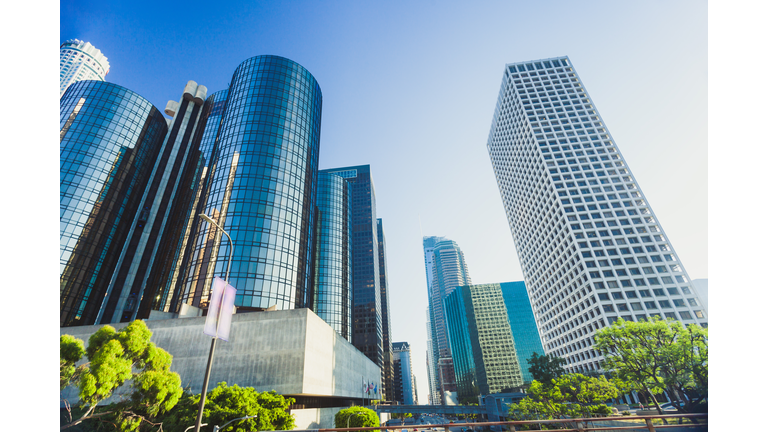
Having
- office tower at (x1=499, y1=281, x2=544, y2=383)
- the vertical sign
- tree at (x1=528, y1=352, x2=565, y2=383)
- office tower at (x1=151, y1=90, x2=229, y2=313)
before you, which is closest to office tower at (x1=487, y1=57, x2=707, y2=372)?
tree at (x1=528, y1=352, x2=565, y2=383)

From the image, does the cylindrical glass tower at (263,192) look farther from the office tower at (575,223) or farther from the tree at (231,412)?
the office tower at (575,223)

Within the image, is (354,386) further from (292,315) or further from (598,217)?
(598,217)

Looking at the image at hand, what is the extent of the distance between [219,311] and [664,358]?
42362 mm

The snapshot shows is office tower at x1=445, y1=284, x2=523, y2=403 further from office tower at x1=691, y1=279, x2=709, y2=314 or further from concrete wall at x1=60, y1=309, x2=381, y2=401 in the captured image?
concrete wall at x1=60, y1=309, x2=381, y2=401

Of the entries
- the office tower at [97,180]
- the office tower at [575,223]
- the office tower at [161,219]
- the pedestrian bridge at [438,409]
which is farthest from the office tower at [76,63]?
the pedestrian bridge at [438,409]

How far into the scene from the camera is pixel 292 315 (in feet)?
132

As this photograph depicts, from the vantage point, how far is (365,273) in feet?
548

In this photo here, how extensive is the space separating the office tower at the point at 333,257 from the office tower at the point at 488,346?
92132 mm

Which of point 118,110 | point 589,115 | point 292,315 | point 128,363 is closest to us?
point 128,363

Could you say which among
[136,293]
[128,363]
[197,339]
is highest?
[136,293]

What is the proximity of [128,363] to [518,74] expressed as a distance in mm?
128437

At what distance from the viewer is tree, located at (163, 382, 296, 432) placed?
25.2 meters

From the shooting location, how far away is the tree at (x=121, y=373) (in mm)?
18984
